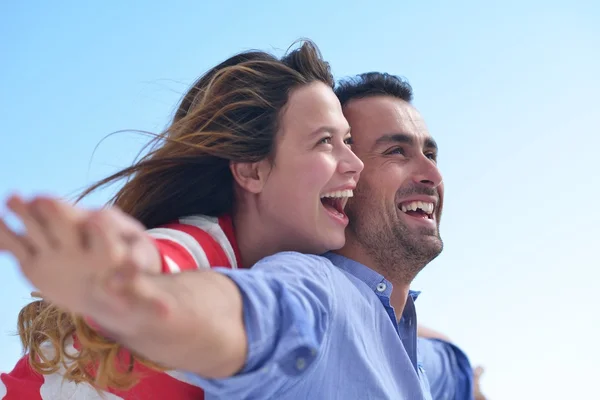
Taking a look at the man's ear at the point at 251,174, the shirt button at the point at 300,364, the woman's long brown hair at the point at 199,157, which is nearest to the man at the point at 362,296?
the shirt button at the point at 300,364

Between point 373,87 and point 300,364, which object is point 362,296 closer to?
point 300,364

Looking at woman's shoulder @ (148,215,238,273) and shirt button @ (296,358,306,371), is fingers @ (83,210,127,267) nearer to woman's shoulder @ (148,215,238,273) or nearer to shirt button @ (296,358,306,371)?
woman's shoulder @ (148,215,238,273)

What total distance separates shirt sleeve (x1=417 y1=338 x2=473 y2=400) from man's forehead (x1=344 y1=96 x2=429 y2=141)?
1340 mm

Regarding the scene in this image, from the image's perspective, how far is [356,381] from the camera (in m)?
2.35

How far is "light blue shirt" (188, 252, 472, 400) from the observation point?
1.60 metres

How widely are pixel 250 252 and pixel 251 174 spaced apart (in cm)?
33

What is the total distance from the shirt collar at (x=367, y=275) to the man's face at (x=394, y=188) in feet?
1.06

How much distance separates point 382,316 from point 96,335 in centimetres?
115

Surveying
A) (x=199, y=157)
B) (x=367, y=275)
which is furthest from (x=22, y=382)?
(x=367, y=275)

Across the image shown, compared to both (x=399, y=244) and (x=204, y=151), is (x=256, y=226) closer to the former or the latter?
(x=204, y=151)

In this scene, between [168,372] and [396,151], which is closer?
[168,372]

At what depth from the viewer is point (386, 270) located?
329cm

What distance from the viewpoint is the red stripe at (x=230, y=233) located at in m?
2.61

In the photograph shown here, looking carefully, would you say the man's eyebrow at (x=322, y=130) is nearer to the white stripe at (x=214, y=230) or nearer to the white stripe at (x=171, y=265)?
the white stripe at (x=214, y=230)
